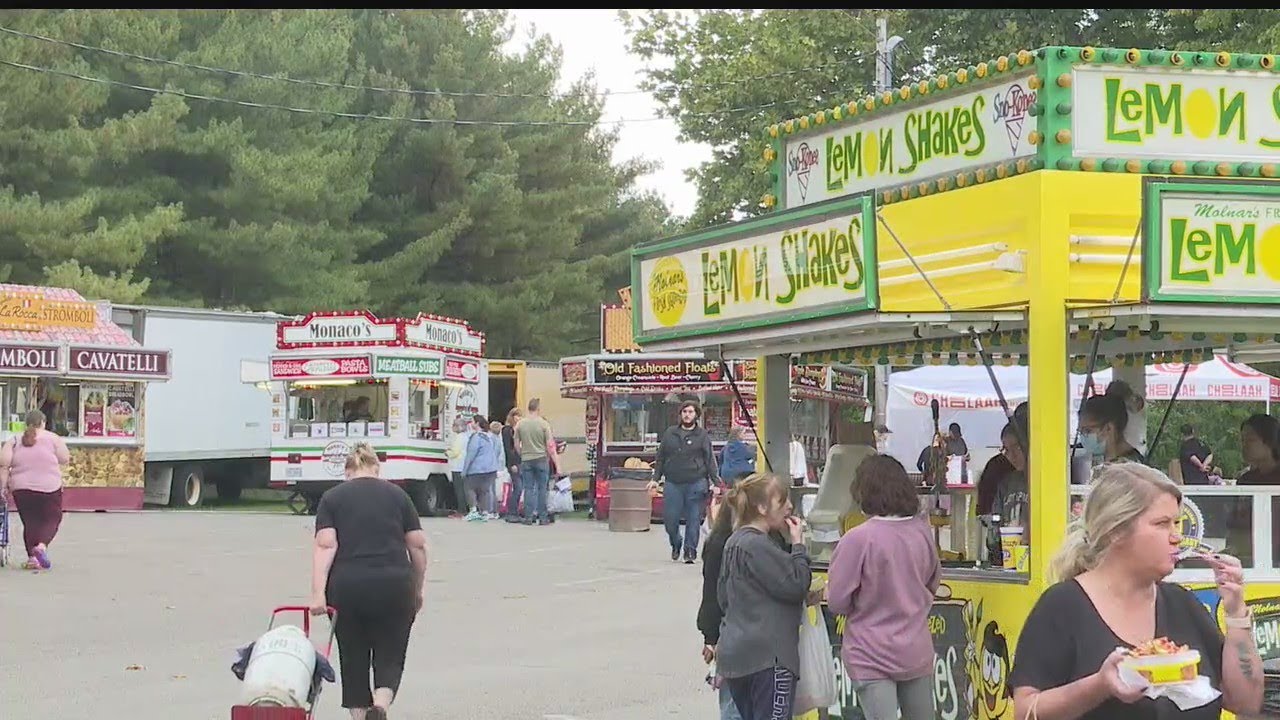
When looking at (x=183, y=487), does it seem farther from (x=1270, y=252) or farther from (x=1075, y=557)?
(x=1075, y=557)

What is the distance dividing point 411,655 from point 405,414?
52.8 feet


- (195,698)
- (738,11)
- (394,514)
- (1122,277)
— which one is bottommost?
(195,698)

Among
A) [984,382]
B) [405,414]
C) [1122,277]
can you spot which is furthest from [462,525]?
[1122,277]

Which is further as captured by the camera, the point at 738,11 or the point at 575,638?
the point at 738,11

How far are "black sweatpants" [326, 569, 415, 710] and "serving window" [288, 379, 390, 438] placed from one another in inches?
792

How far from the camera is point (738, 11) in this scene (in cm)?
3597

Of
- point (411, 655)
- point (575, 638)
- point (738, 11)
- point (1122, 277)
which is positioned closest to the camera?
point (1122, 277)

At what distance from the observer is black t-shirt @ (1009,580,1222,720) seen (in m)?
4.20

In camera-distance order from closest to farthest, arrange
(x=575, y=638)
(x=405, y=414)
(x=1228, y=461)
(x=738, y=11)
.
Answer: (x=575, y=638)
(x=1228, y=461)
(x=405, y=414)
(x=738, y=11)

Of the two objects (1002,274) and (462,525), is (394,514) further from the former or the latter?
(462,525)

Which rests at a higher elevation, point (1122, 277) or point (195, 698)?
point (1122, 277)

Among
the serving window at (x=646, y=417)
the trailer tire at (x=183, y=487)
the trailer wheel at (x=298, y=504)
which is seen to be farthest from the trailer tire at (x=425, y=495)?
the trailer tire at (x=183, y=487)

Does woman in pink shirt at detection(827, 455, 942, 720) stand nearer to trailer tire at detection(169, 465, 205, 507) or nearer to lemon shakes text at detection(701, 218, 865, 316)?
lemon shakes text at detection(701, 218, 865, 316)

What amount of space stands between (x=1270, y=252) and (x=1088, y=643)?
13.0ft
